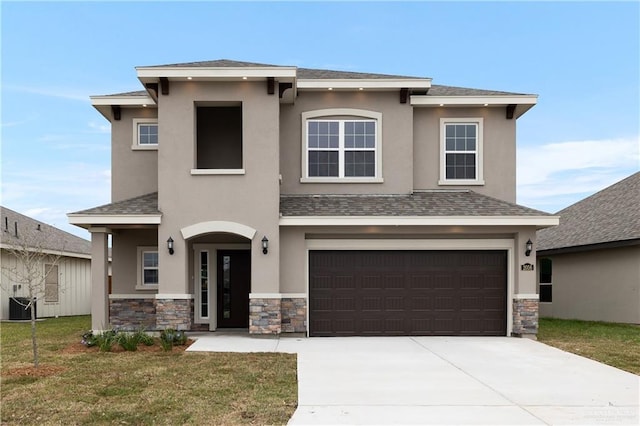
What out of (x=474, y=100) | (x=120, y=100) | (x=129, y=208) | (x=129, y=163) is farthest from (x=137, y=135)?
(x=474, y=100)

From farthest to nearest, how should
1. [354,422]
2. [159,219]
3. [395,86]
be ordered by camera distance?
[395,86] → [159,219] → [354,422]

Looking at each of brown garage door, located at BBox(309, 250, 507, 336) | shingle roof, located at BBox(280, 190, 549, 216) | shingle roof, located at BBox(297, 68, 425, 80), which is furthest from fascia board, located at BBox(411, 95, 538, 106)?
brown garage door, located at BBox(309, 250, 507, 336)

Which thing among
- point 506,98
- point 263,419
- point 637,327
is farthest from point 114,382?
point 637,327

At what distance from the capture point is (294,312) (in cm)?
1394

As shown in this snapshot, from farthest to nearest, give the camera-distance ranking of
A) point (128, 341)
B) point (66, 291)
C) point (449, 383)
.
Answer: point (66, 291), point (128, 341), point (449, 383)

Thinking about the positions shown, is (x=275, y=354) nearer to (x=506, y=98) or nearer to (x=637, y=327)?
(x=506, y=98)

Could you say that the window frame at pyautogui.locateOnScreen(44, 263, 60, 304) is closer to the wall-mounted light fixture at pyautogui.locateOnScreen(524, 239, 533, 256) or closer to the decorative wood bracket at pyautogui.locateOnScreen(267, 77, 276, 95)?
the decorative wood bracket at pyautogui.locateOnScreen(267, 77, 276, 95)

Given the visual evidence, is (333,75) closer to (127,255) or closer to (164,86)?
(164,86)

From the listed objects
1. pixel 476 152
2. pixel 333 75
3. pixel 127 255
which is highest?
pixel 333 75

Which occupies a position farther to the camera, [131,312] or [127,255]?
[127,255]

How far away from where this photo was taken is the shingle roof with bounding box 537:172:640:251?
1814 cm

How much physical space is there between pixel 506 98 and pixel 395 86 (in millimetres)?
3201

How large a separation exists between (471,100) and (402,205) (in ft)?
12.3

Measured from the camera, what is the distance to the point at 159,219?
1351cm
